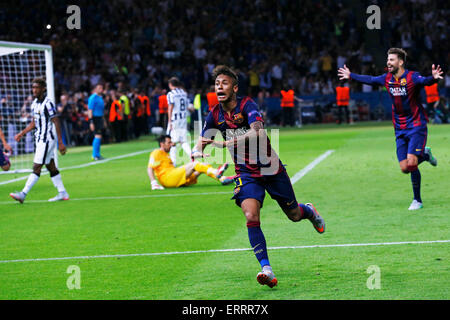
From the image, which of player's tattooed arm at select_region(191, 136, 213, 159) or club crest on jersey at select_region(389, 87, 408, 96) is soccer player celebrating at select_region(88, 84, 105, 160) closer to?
club crest on jersey at select_region(389, 87, 408, 96)

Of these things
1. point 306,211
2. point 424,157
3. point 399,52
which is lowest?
point 306,211

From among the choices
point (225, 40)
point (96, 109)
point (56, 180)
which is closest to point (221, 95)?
point (56, 180)

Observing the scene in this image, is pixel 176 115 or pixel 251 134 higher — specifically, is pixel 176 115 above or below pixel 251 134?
below

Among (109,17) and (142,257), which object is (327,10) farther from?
(142,257)

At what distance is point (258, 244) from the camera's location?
23.7ft

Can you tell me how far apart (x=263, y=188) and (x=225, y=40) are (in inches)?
1483

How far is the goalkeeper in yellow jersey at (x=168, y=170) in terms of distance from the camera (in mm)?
15648

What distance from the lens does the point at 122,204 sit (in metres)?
13.7

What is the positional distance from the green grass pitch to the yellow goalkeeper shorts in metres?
0.29

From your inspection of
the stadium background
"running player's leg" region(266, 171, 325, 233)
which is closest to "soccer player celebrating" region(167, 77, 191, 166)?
the stadium background

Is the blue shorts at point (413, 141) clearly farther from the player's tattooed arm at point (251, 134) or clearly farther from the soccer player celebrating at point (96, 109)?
the soccer player celebrating at point (96, 109)

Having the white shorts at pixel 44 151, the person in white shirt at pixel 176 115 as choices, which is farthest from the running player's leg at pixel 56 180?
the person in white shirt at pixel 176 115

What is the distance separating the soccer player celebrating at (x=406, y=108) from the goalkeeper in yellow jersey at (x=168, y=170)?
4.74m

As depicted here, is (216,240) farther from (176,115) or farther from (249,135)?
(176,115)
